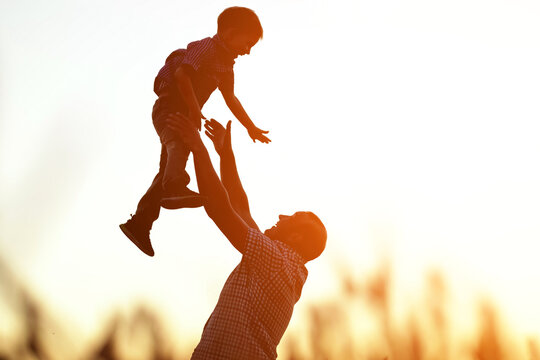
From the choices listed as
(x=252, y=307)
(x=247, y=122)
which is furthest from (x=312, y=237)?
(x=247, y=122)

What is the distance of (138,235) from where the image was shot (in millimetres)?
4648

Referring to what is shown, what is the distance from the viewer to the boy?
4.39 meters

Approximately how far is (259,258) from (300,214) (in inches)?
30.1

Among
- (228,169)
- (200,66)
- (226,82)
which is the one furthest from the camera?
(226,82)

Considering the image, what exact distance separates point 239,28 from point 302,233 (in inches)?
→ 70.1

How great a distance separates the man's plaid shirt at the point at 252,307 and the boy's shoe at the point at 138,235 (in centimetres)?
110

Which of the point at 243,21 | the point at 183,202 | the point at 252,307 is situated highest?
the point at 243,21

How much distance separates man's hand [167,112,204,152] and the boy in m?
0.15

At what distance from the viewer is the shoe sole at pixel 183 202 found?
13.2ft

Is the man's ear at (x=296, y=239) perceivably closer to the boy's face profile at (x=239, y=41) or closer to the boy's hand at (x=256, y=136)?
the boy's hand at (x=256, y=136)

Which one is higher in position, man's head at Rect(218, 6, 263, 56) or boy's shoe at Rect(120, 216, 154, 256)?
man's head at Rect(218, 6, 263, 56)

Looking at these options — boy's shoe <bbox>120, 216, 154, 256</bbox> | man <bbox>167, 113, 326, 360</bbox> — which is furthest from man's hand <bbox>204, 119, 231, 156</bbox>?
boy's shoe <bbox>120, 216, 154, 256</bbox>

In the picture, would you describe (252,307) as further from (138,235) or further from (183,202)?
(138,235)

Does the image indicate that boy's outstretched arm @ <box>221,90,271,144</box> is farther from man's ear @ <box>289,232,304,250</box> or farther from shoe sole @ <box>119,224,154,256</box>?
shoe sole @ <box>119,224,154,256</box>
